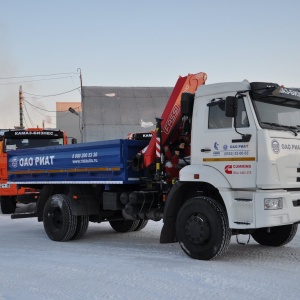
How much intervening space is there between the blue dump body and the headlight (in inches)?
98.5

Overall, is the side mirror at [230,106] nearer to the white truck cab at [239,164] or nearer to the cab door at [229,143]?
the white truck cab at [239,164]

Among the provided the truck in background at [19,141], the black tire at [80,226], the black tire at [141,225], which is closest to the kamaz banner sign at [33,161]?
the black tire at [80,226]

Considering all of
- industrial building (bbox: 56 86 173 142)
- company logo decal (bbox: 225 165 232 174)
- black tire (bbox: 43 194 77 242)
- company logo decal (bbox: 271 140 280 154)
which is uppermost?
industrial building (bbox: 56 86 173 142)

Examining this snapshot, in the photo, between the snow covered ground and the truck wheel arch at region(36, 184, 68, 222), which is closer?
the snow covered ground

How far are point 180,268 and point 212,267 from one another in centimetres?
43

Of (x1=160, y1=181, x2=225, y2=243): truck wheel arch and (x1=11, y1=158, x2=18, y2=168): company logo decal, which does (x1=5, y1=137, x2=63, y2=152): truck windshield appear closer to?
(x1=11, y1=158, x2=18, y2=168): company logo decal

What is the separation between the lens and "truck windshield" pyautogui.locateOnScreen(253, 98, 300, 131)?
6886 mm

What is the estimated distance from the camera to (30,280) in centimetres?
603

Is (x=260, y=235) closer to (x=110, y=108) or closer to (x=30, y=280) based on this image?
(x=30, y=280)

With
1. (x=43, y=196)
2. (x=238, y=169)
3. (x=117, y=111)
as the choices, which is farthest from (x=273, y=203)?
(x=117, y=111)

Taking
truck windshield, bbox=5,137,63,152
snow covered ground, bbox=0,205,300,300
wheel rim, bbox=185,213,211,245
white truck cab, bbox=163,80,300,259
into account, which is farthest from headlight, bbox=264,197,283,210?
truck windshield, bbox=5,137,63,152

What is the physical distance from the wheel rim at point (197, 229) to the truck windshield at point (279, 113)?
1.58m

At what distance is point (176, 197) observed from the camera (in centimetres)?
762

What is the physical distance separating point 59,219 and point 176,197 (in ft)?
9.49
